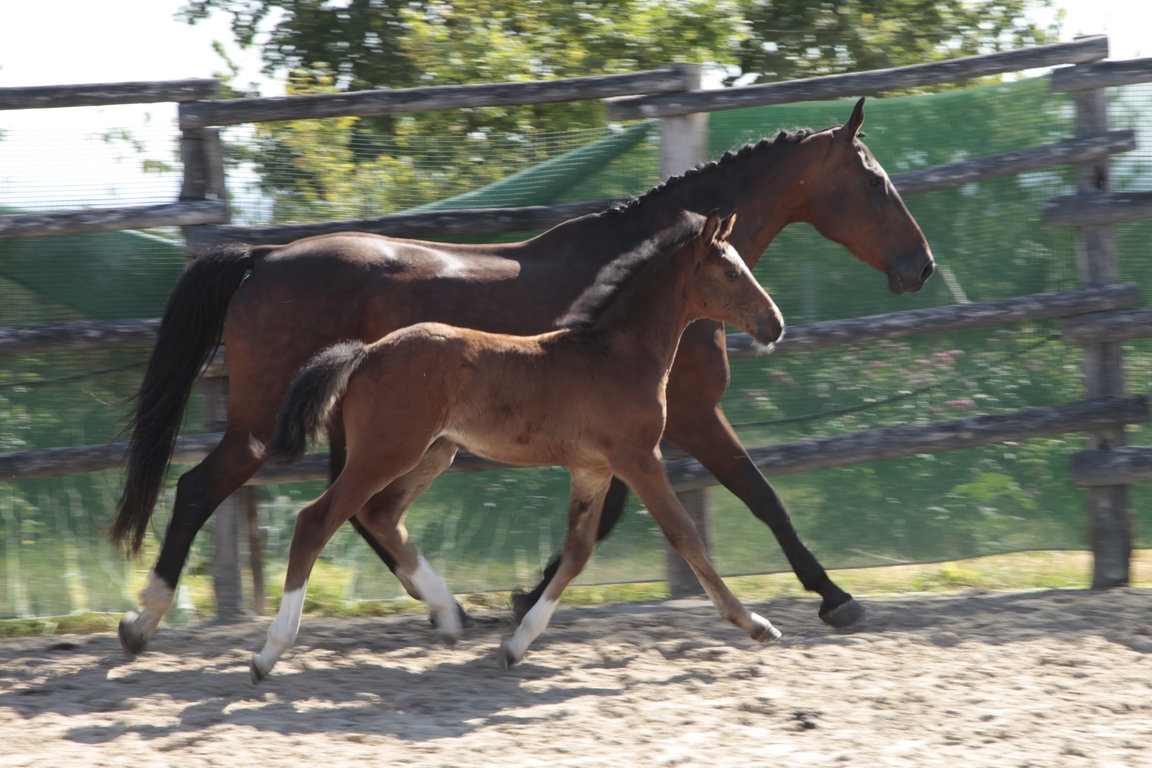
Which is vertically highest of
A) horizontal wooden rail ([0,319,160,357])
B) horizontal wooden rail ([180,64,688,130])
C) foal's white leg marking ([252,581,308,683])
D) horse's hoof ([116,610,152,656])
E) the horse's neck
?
horizontal wooden rail ([180,64,688,130])

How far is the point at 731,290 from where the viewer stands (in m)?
3.88

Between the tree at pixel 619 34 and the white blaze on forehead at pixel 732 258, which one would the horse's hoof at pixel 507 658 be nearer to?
the white blaze on forehead at pixel 732 258

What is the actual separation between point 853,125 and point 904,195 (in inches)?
22.1

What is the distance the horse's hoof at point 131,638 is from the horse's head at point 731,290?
241 cm

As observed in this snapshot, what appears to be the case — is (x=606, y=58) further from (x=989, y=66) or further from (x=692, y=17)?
(x=989, y=66)

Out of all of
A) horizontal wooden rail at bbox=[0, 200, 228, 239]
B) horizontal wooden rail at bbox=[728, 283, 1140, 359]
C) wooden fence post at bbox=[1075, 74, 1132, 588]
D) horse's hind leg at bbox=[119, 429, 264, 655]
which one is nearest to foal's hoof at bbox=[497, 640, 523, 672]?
horse's hind leg at bbox=[119, 429, 264, 655]

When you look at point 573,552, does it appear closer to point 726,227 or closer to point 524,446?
point 524,446

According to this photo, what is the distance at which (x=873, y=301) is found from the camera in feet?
16.2

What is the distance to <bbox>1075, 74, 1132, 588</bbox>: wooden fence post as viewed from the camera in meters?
4.84

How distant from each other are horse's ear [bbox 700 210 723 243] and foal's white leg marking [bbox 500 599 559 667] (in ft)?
A: 4.59

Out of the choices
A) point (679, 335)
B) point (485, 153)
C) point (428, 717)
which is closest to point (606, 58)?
point (485, 153)

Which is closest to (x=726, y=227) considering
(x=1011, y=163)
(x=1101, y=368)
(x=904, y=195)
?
(x=904, y=195)

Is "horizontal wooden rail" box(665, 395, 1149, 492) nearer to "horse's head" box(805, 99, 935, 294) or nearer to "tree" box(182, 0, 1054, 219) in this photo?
"horse's head" box(805, 99, 935, 294)

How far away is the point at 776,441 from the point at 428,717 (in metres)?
2.20
